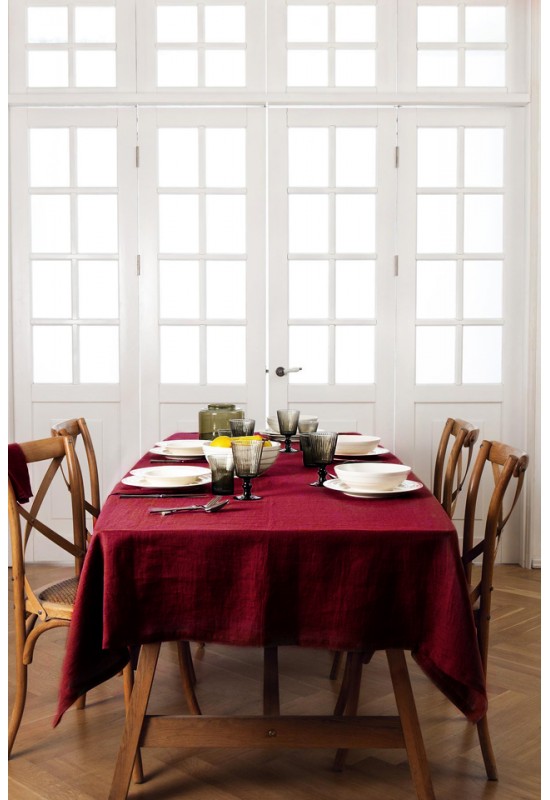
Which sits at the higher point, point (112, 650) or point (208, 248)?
point (208, 248)

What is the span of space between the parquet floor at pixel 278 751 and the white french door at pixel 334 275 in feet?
5.44

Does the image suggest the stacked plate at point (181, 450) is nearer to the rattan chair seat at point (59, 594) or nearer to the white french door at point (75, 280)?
the rattan chair seat at point (59, 594)

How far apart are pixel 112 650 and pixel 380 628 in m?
0.64

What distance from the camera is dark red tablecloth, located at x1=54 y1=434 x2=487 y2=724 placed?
6.09 feet

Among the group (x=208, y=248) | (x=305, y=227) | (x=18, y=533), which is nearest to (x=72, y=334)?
(x=208, y=248)

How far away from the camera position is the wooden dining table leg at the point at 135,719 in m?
2.00

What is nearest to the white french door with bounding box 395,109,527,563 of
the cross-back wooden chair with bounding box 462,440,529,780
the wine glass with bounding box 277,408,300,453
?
the wine glass with bounding box 277,408,300,453

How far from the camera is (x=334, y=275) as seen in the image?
182 inches

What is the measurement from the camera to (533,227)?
4539mm

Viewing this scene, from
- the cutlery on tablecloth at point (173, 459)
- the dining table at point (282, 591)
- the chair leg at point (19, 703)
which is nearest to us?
the dining table at point (282, 591)

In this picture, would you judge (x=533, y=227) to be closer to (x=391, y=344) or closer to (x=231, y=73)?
(x=391, y=344)

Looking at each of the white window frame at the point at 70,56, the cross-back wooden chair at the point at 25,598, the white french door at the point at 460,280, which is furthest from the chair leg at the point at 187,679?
the white window frame at the point at 70,56

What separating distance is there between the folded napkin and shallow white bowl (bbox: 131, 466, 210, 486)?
32cm

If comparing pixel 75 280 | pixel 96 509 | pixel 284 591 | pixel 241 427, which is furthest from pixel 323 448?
pixel 75 280
